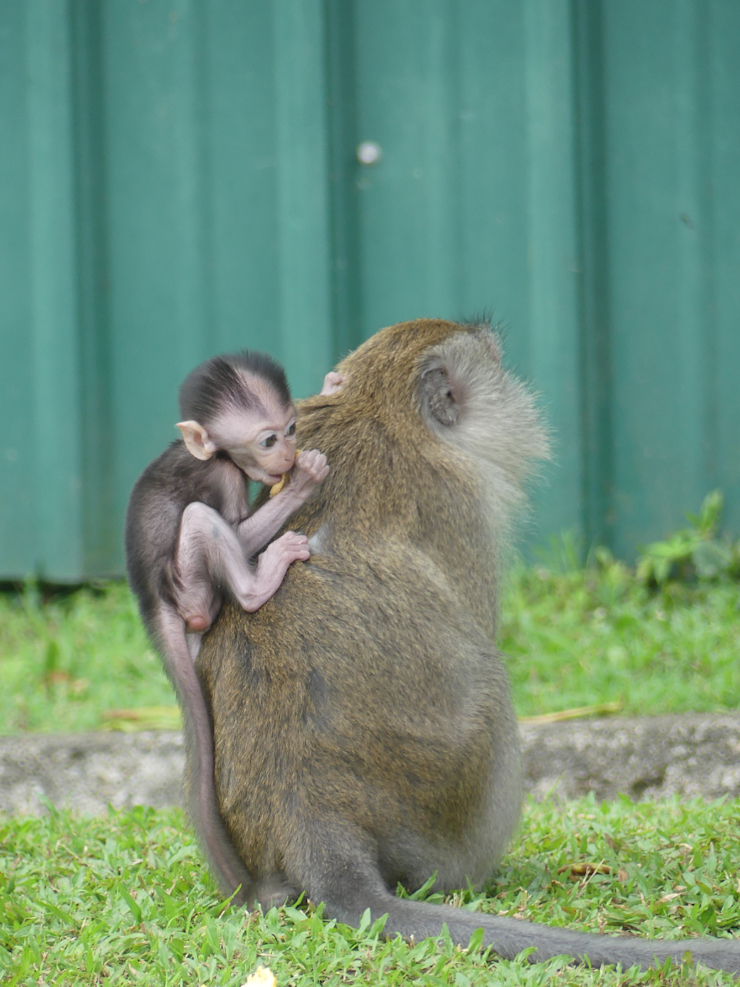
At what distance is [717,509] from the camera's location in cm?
518

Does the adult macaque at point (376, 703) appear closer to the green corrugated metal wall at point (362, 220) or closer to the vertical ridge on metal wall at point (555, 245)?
the vertical ridge on metal wall at point (555, 245)

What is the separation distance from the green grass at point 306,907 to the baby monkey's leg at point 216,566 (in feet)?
2.36

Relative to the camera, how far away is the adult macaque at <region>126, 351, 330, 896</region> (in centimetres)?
270

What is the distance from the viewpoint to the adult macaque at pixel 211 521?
2.70 meters

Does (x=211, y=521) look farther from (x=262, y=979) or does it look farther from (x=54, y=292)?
(x=54, y=292)

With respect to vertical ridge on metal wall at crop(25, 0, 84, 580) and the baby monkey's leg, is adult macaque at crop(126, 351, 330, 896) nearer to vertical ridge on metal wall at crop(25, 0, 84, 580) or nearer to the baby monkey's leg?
the baby monkey's leg

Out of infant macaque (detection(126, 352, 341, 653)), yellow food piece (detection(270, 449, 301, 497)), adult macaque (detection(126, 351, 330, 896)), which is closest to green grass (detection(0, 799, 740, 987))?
adult macaque (detection(126, 351, 330, 896))

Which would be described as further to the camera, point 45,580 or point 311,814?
point 45,580

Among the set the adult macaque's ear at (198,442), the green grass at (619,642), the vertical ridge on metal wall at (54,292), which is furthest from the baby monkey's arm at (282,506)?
the vertical ridge on metal wall at (54,292)

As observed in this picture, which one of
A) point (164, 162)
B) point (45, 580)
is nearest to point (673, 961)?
point (45, 580)

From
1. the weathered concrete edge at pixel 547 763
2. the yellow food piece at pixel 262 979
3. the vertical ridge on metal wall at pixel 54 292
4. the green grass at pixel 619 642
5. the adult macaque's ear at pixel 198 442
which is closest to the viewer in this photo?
the yellow food piece at pixel 262 979

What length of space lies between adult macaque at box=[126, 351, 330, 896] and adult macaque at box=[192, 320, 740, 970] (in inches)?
2.0

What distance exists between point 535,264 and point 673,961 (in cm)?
356

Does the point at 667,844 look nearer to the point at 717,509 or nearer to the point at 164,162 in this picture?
the point at 717,509
